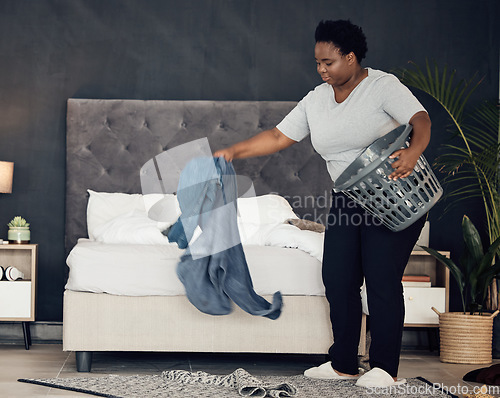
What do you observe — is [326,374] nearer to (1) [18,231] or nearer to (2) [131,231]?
(2) [131,231]

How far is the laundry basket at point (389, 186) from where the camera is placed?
235 cm

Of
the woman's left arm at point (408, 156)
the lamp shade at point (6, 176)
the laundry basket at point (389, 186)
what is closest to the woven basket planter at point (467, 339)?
the laundry basket at point (389, 186)

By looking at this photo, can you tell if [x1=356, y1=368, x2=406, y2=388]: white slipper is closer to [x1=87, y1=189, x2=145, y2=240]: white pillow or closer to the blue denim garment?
the blue denim garment

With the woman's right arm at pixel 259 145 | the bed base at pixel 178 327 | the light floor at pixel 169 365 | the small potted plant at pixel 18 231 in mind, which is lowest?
the light floor at pixel 169 365

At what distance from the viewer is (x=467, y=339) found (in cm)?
373

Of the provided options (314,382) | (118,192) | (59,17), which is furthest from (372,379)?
(59,17)

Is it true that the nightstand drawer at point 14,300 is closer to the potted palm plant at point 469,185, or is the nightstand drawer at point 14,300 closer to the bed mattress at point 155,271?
the bed mattress at point 155,271

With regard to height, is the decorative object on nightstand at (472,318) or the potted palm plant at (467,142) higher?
the potted palm plant at (467,142)

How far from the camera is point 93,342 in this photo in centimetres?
309

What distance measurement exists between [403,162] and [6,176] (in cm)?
267

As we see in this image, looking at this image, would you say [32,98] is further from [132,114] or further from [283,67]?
[283,67]

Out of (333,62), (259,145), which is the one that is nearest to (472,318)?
(259,145)

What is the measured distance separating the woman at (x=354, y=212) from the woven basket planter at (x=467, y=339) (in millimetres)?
1096

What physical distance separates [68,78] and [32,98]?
0.27 meters
